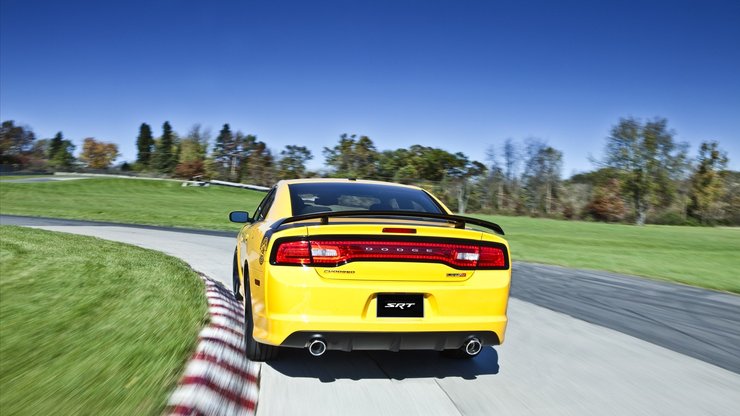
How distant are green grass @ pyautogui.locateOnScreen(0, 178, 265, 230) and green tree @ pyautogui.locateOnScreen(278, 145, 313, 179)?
1077 cm

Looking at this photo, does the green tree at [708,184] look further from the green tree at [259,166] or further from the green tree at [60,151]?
the green tree at [60,151]

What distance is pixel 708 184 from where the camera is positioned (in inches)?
2303

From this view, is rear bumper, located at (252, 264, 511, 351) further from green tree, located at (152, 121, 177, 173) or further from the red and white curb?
green tree, located at (152, 121, 177, 173)

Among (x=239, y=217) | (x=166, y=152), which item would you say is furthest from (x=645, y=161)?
(x=166, y=152)

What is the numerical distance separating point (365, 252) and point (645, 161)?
5712 centimetres

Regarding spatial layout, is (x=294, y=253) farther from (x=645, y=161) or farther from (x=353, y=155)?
(x=353, y=155)

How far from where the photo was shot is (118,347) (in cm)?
442

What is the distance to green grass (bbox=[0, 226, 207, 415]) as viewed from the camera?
3309 mm

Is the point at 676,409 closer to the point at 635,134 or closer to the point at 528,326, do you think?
the point at 528,326

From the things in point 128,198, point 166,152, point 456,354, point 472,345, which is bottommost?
point 128,198

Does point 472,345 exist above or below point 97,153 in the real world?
below

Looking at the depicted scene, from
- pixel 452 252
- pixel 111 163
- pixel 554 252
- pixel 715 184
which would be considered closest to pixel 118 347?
pixel 452 252

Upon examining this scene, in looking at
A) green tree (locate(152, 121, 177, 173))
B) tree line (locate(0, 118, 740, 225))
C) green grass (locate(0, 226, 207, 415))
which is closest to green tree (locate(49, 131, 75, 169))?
green tree (locate(152, 121, 177, 173))

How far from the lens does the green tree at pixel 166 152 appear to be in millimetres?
118562
